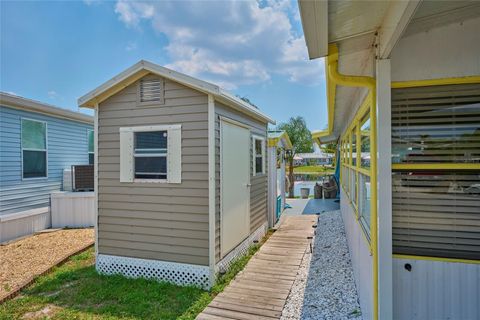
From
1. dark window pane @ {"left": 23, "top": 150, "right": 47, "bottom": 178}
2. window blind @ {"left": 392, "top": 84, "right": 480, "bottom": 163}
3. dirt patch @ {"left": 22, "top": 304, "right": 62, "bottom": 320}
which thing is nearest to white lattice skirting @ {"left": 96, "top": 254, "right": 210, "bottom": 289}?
dirt patch @ {"left": 22, "top": 304, "right": 62, "bottom": 320}

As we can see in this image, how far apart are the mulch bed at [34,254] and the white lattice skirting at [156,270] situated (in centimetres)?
112

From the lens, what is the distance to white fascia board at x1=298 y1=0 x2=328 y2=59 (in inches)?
55.8

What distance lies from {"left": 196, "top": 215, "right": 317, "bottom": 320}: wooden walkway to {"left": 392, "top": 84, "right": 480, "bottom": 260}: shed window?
2.03 m

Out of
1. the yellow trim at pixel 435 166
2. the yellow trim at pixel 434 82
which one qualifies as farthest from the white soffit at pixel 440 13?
the yellow trim at pixel 435 166

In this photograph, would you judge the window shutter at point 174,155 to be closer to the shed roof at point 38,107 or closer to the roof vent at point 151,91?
the roof vent at point 151,91

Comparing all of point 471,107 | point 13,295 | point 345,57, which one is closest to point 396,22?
point 345,57

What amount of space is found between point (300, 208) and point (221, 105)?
7173mm

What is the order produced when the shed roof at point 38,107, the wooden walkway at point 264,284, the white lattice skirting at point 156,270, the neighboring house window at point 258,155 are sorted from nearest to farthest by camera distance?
the wooden walkway at point 264,284 < the white lattice skirting at point 156,270 < the neighboring house window at point 258,155 < the shed roof at point 38,107

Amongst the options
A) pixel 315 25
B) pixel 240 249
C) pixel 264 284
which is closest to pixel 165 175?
pixel 240 249

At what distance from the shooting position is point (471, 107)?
2.08 m

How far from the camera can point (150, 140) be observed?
4617 millimetres

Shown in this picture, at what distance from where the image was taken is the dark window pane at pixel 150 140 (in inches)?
179

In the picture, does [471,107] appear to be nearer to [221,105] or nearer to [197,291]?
→ [221,105]

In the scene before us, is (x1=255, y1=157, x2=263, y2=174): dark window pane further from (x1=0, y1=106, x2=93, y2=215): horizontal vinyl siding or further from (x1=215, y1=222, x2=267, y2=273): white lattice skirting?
(x1=0, y1=106, x2=93, y2=215): horizontal vinyl siding
